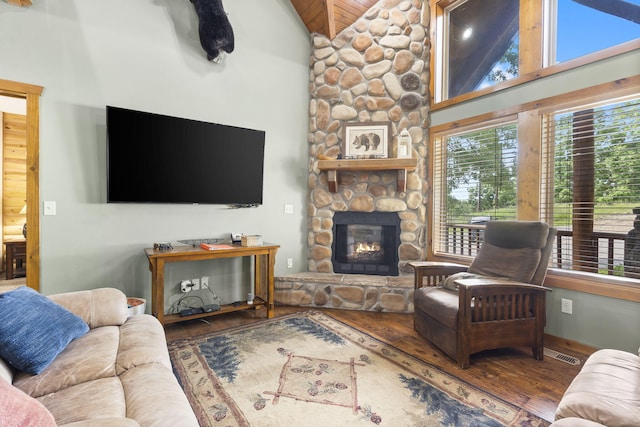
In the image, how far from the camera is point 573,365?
7.13 feet

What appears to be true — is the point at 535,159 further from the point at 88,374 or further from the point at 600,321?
the point at 88,374

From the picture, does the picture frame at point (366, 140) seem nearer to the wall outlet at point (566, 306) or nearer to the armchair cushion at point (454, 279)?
the armchair cushion at point (454, 279)

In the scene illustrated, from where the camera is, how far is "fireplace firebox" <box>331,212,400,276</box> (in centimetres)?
360

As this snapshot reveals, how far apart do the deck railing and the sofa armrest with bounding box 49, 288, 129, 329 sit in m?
3.17

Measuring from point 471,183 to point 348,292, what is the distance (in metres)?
1.78

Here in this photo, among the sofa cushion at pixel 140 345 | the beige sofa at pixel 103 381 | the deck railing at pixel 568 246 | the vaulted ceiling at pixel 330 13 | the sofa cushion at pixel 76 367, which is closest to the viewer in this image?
the beige sofa at pixel 103 381

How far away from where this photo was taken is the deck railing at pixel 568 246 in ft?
7.65

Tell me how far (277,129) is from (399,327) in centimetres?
252

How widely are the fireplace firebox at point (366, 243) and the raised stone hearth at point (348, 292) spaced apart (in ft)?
0.59

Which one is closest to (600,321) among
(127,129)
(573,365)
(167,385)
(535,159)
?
(573,365)

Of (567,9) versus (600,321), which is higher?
(567,9)

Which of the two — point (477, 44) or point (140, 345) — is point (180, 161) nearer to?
point (140, 345)

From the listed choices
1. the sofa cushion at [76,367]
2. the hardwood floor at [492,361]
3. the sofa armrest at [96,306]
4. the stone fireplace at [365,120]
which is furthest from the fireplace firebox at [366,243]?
the sofa cushion at [76,367]

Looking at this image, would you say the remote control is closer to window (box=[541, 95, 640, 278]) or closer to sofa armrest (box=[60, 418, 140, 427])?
sofa armrest (box=[60, 418, 140, 427])
